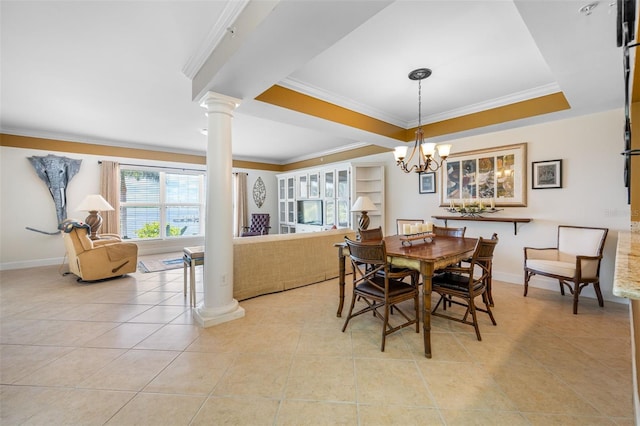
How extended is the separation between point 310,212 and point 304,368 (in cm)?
509

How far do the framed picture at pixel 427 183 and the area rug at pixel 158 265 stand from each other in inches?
192

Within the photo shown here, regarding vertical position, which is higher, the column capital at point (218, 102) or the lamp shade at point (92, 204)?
the column capital at point (218, 102)

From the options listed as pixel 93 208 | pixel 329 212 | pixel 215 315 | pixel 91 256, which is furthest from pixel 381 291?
pixel 93 208

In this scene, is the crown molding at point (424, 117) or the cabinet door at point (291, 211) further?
the cabinet door at point (291, 211)

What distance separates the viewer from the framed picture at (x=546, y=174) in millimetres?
3377

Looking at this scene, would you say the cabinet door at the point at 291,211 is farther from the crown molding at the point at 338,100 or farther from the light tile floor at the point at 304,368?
the light tile floor at the point at 304,368

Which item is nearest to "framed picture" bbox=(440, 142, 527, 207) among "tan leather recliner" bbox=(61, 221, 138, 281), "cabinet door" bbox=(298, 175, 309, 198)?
"cabinet door" bbox=(298, 175, 309, 198)

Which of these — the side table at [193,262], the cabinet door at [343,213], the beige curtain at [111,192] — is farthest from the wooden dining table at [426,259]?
the beige curtain at [111,192]

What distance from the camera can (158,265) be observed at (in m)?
5.07

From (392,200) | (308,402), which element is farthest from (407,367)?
(392,200)

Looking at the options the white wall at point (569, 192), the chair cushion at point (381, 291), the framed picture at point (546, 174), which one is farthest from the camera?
the framed picture at point (546, 174)

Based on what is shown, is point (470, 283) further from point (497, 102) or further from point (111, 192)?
point (111, 192)

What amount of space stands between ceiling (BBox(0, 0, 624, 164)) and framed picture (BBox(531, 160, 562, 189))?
61 centimetres

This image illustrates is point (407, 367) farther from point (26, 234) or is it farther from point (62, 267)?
point (26, 234)
